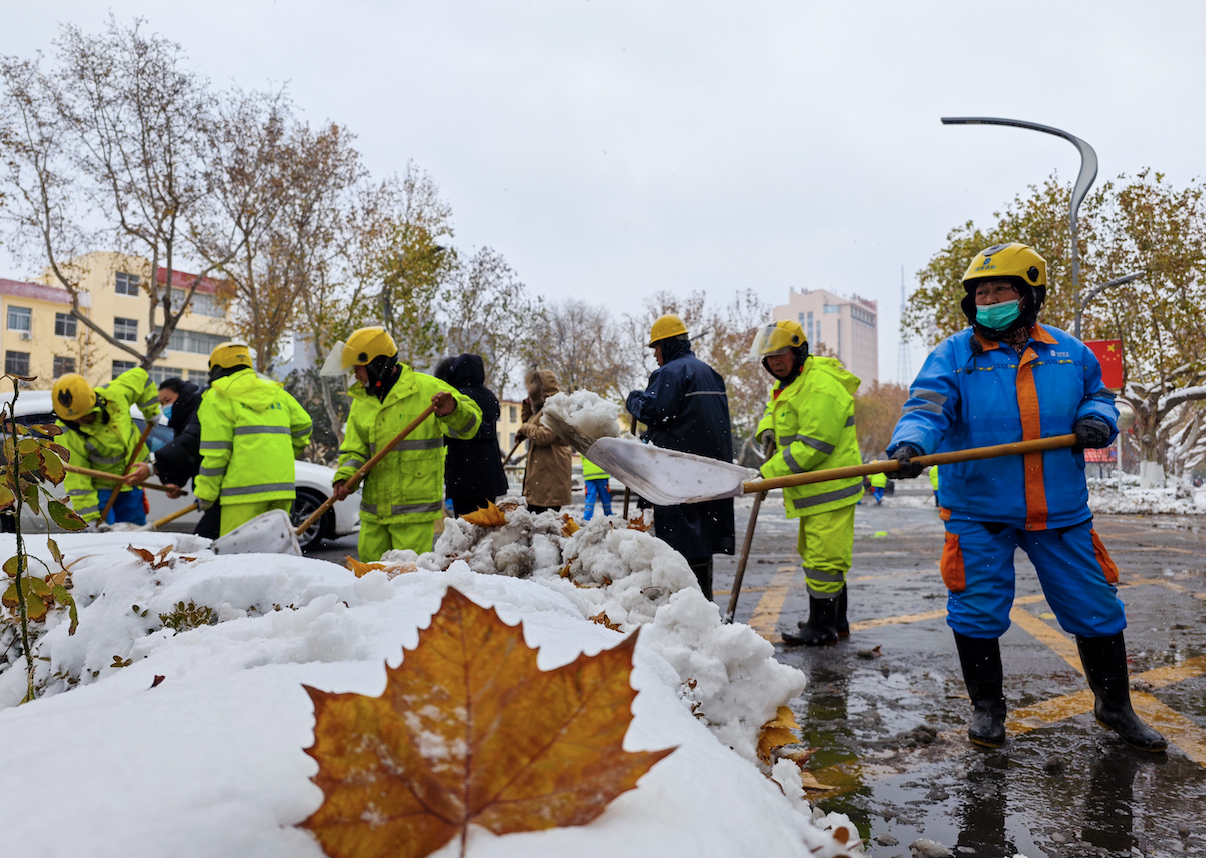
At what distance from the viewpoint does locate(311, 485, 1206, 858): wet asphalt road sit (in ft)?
7.13

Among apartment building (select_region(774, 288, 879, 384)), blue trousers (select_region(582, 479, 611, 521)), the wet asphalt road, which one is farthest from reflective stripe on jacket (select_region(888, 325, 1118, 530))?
apartment building (select_region(774, 288, 879, 384))

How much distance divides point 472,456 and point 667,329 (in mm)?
1642

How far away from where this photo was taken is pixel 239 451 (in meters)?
4.49

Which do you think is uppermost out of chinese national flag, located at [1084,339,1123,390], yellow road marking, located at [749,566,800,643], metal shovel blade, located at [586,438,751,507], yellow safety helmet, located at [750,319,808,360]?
chinese national flag, located at [1084,339,1123,390]

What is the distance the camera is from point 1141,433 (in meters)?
20.8

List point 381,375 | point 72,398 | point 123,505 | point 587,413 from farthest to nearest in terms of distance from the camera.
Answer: point 123,505 → point 72,398 → point 381,375 → point 587,413

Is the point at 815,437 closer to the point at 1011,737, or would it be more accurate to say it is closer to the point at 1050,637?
the point at 1050,637

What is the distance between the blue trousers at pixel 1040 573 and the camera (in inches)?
110

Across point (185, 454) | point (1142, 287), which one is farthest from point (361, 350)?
point (1142, 287)

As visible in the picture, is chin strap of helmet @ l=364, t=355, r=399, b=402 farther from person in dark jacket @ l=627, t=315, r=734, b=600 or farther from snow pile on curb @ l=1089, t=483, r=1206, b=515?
snow pile on curb @ l=1089, t=483, r=1206, b=515

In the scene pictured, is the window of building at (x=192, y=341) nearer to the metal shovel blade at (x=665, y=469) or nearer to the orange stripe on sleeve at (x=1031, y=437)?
the metal shovel blade at (x=665, y=469)

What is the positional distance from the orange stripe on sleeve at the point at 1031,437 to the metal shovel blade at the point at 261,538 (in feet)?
8.97

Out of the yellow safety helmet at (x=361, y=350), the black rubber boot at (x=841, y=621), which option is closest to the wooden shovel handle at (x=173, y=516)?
the yellow safety helmet at (x=361, y=350)

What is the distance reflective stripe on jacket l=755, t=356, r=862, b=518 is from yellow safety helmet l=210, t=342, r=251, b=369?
3241mm
